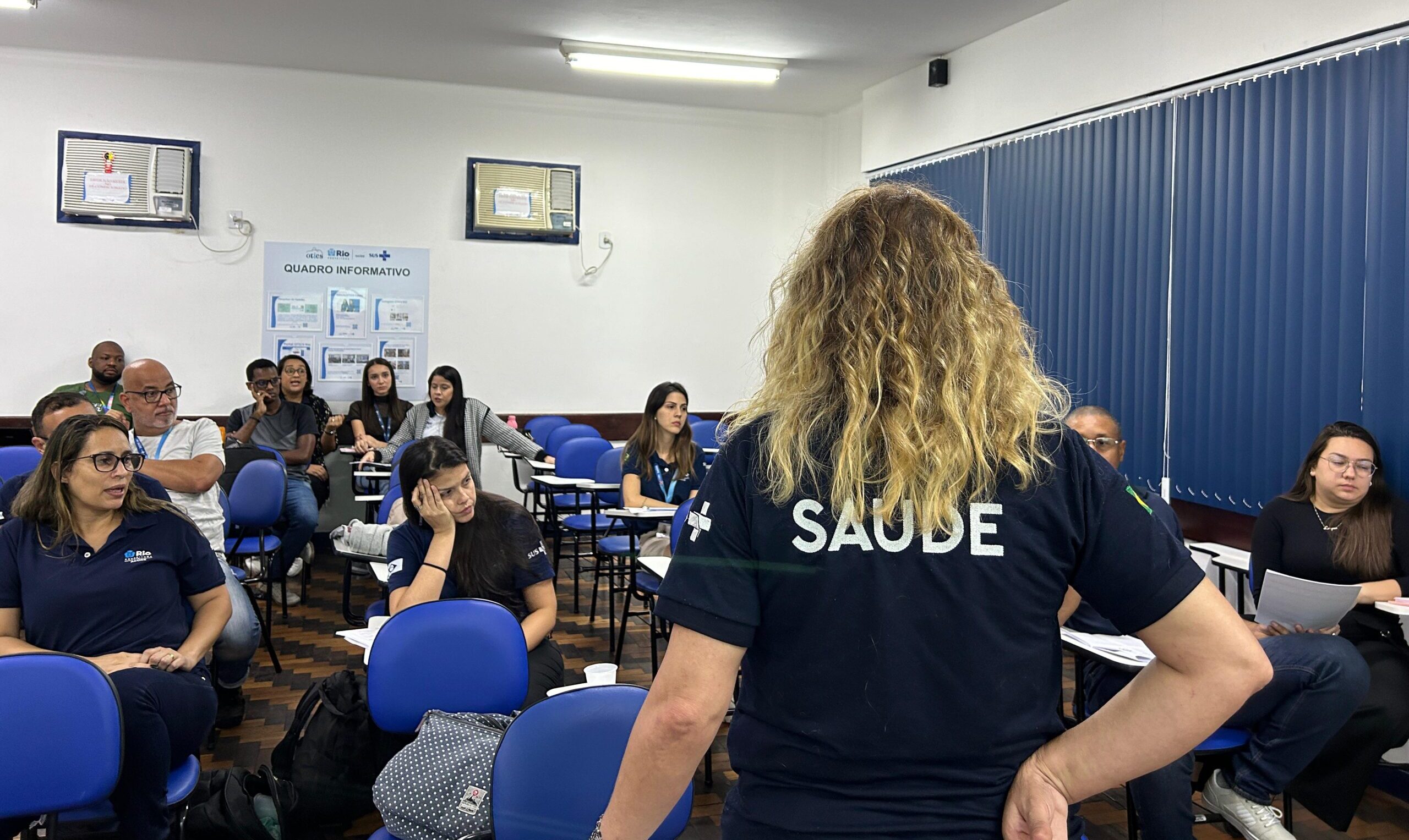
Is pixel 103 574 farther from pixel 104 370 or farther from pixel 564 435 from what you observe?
pixel 104 370

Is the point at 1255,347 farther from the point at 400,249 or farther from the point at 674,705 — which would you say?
the point at 400,249

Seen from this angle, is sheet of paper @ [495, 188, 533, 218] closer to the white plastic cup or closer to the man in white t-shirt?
the man in white t-shirt

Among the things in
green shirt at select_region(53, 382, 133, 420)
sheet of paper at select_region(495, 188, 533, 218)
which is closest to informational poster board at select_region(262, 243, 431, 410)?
sheet of paper at select_region(495, 188, 533, 218)

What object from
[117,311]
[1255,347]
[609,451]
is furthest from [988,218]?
[117,311]

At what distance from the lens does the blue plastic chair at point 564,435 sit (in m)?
7.52

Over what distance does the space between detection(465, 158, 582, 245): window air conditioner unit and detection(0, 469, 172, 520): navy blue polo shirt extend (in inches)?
178

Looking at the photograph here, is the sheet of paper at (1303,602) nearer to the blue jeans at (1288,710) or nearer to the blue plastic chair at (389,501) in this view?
the blue jeans at (1288,710)

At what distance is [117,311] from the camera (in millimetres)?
7547

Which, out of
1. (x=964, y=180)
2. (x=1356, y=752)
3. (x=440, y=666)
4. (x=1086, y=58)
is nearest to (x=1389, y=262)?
(x=1356, y=752)

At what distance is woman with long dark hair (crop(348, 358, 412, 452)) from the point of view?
300 inches

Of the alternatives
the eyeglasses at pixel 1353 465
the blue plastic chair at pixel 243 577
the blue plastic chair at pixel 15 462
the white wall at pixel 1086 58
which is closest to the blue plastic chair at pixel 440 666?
the blue plastic chair at pixel 243 577

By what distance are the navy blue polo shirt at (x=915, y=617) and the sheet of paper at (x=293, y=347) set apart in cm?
741

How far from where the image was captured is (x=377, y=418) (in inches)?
301

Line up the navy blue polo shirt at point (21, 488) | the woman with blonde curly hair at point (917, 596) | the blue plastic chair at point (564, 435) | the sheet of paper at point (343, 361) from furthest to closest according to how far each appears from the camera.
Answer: the sheet of paper at point (343, 361)
the blue plastic chair at point (564, 435)
the navy blue polo shirt at point (21, 488)
the woman with blonde curly hair at point (917, 596)
